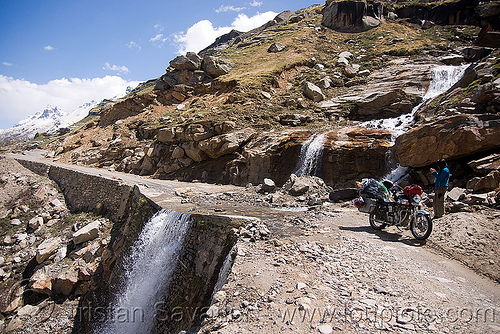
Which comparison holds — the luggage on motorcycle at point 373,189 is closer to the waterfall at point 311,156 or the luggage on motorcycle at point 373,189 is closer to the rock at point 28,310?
the waterfall at point 311,156

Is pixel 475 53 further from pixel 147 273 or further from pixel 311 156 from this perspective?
pixel 147 273

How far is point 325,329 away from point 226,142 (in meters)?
15.5

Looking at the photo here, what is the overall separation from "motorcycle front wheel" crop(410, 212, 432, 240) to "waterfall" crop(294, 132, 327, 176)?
27.1ft

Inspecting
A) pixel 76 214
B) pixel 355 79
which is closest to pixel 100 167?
pixel 76 214

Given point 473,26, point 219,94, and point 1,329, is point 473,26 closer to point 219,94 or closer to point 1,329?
point 219,94

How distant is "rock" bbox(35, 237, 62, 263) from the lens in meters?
11.6

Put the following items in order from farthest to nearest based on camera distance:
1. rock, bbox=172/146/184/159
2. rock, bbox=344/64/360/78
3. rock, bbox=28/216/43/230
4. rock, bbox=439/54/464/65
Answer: rock, bbox=344/64/360/78 < rock, bbox=439/54/464/65 < rock, bbox=172/146/184/159 < rock, bbox=28/216/43/230

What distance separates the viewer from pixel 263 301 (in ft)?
12.6

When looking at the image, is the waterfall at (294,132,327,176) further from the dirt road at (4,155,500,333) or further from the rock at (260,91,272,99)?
the rock at (260,91,272,99)

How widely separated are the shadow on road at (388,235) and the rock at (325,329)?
3.83m

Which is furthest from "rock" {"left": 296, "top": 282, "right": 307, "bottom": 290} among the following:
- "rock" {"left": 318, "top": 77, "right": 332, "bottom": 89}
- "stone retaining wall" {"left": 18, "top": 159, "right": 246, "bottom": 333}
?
"rock" {"left": 318, "top": 77, "right": 332, "bottom": 89}

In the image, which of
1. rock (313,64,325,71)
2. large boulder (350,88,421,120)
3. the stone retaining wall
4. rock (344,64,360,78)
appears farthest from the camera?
rock (313,64,325,71)

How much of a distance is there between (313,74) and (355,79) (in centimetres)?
492

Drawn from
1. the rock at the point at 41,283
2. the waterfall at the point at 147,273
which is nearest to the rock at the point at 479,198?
the waterfall at the point at 147,273
